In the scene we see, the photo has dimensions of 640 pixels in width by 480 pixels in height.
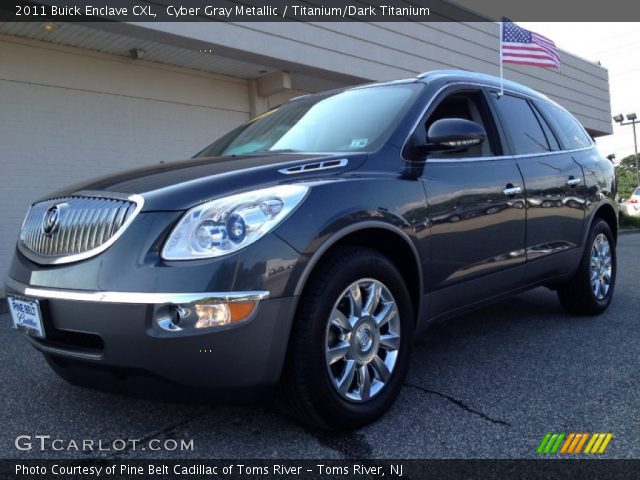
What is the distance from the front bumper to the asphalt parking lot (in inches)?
16.6

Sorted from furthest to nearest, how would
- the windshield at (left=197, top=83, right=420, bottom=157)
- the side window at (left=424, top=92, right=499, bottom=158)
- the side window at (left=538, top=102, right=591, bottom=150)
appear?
the side window at (left=538, top=102, right=591, bottom=150)
the side window at (left=424, top=92, right=499, bottom=158)
the windshield at (left=197, top=83, right=420, bottom=157)

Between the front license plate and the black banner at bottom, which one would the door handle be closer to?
the black banner at bottom

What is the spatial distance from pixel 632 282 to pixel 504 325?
2.74m

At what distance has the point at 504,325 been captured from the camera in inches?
175

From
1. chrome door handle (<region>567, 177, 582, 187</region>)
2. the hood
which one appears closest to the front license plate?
the hood

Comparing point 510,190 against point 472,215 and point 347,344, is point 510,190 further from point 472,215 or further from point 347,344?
point 347,344

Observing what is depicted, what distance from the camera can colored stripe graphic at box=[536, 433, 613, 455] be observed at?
7.71 feet

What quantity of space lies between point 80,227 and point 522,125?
10.0 ft

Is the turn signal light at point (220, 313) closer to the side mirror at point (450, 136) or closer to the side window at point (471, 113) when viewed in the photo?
the side mirror at point (450, 136)

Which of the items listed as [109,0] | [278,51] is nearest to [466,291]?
[109,0]

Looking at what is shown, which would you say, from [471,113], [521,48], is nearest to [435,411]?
[471,113]

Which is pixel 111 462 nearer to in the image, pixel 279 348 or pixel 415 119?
pixel 279 348

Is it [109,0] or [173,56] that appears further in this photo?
[173,56]

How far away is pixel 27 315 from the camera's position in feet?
8.04
